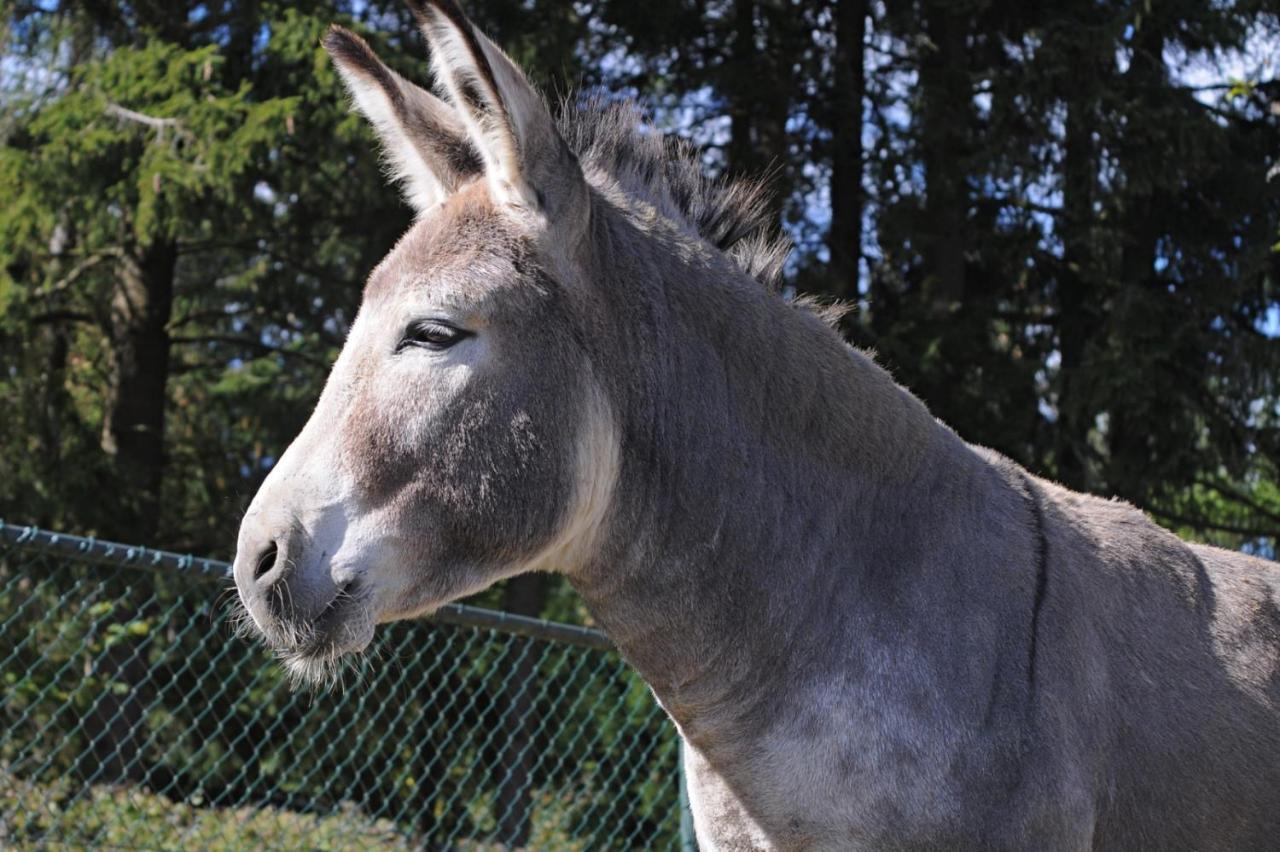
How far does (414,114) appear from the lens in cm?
299

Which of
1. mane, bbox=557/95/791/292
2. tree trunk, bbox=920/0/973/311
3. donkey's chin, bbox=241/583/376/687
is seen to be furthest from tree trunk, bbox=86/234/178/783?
donkey's chin, bbox=241/583/376/687

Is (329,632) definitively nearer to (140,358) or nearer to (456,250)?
(456,250)

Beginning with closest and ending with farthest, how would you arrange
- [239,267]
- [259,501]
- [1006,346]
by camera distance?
1. [259,501]
2. [1006,346]
3. [239,267]

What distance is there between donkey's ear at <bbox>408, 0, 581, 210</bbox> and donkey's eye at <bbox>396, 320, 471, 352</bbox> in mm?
349

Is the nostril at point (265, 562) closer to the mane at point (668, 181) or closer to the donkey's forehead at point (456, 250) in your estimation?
the donkey's forehead at point (456, 250)

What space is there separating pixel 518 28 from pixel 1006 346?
17.4 ft

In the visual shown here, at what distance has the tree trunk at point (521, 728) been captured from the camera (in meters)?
7.48

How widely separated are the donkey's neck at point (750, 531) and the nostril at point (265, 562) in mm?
702

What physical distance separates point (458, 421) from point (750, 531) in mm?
714

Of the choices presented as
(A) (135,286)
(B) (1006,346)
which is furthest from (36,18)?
(B) (1006,346)

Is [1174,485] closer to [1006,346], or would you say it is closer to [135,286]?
[1006,346]

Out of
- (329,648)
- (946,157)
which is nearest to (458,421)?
(329,648)

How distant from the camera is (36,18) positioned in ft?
36.3

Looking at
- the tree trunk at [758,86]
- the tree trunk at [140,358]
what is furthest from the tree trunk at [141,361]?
the tree trunk at [758,86]
